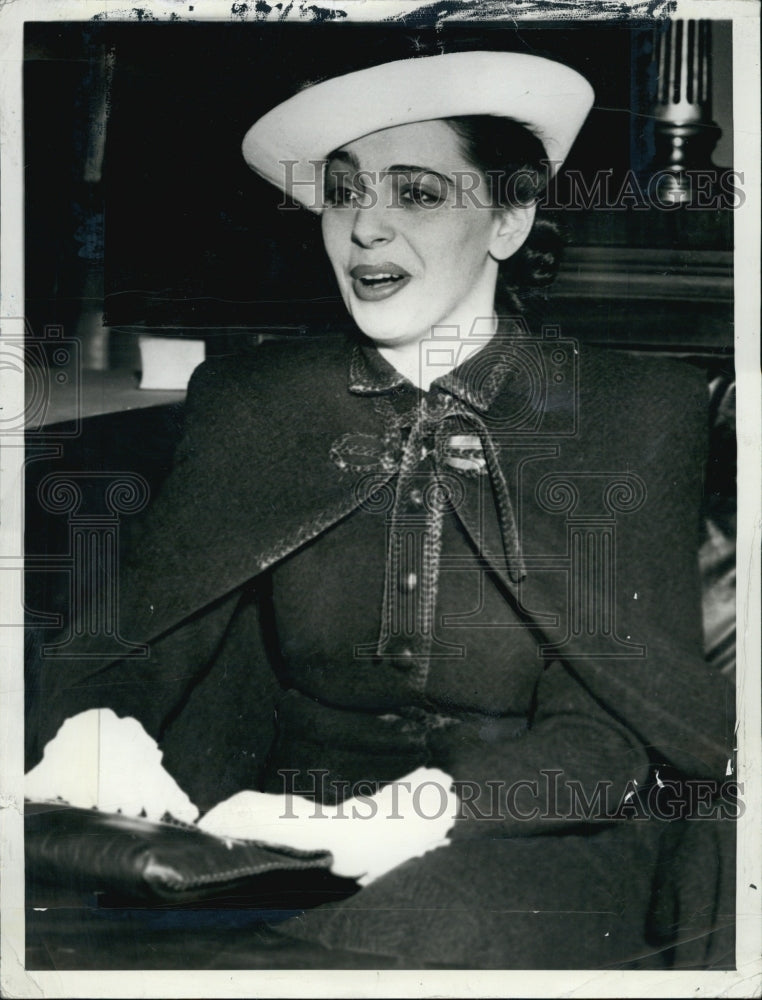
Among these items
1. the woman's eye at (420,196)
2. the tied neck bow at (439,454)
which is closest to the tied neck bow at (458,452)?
the tied neck bow at (439,454)

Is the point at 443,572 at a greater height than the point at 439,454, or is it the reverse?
the point at 439,454

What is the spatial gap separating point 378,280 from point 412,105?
359mm

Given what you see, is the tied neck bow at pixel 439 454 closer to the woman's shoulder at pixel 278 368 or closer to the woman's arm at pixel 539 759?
the woman's shoulder at pixel 278 368

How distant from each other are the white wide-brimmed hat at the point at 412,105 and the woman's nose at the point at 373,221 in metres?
0.09

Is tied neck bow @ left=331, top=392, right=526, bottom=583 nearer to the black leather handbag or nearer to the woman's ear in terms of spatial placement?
the woman's ear

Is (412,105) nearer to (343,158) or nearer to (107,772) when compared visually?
(343,158)

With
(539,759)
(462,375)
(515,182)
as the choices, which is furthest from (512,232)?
(539,759)

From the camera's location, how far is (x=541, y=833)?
2131mm

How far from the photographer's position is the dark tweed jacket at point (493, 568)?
6.99ft

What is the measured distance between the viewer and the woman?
2129 millimetres

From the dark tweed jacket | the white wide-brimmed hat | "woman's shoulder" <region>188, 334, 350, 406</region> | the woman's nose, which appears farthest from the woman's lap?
the white wide-brimmed hat

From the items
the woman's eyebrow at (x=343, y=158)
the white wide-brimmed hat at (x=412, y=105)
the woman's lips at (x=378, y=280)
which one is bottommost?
the woman's lips at (x=378, y=280)

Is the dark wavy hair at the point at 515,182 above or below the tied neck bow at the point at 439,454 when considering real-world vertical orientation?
above

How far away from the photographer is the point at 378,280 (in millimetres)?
2168
